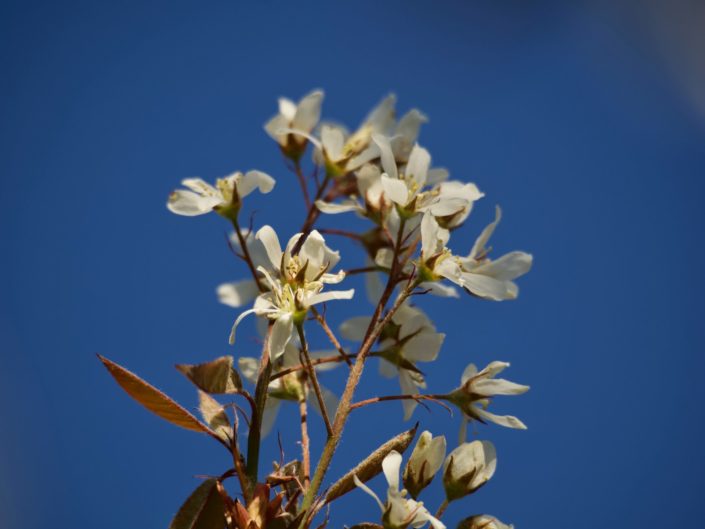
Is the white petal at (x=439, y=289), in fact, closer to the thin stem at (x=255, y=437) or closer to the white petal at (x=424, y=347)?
the white petal at (x=424, y=347)

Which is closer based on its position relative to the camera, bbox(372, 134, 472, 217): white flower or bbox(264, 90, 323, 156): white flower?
bbox(372, 134, 472, 217): white flower

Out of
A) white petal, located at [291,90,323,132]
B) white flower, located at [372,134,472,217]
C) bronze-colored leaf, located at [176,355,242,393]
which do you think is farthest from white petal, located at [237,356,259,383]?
white petal, located at [291,90,323,132]

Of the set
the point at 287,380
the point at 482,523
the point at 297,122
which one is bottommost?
the point at 482,523

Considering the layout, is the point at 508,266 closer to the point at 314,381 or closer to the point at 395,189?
the point at 395,189

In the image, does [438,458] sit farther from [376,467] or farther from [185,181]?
[185,181]

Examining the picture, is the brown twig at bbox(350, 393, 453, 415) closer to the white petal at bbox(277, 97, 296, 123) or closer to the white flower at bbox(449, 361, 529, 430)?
the white flower at bbox(449, 361, 529, 430)

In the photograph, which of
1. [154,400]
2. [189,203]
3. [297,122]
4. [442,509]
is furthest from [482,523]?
[297,122]

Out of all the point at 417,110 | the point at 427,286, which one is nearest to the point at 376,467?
the point at 427,286

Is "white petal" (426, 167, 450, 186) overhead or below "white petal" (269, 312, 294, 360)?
overhead
